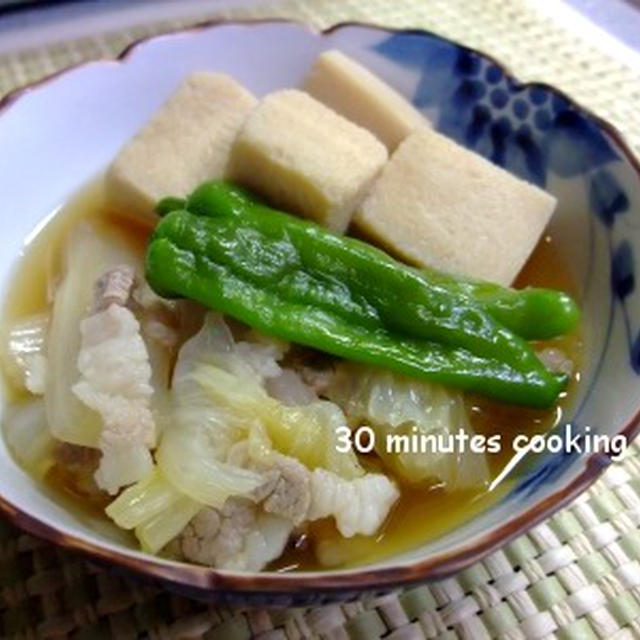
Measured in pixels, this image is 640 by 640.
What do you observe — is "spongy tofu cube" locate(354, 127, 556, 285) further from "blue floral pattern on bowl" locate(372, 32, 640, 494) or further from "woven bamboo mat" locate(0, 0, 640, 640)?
"woven bamboo mat" locate(0, 0, 640, 640)

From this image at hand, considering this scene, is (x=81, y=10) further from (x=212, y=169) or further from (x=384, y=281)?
(x=384, y=281)

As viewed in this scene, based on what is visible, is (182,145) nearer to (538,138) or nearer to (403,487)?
(538,138)

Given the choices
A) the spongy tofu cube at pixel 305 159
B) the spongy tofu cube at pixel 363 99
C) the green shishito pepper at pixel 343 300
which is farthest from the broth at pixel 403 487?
the spongy tofu cube at pixel 363 99

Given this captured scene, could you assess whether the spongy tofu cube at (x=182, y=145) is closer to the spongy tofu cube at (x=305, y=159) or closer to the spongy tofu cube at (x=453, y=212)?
the spongy tofu cube at (x=305, y=159)

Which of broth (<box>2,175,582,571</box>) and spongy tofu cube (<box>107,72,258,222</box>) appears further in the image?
spongy tofu cube (<box>107,72,258,222</box>)

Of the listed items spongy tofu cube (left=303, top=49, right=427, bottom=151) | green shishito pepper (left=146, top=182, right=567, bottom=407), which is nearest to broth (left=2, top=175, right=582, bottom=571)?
green shishito pepper (left=146, top=182, right=567, bottom=407)

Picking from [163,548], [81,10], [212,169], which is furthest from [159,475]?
[81,10]

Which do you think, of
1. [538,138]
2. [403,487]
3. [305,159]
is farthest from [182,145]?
[403,487]
